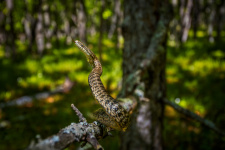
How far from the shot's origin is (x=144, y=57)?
7.34 feet

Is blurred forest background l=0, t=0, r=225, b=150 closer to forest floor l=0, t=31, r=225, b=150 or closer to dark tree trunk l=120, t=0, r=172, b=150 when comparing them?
forest floor l=0, t=31, r=225, b=150

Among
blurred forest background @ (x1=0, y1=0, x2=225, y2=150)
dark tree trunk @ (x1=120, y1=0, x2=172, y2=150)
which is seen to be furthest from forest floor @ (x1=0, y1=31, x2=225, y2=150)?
dark tree trunk @ (x1=120, y1=0, x2=172, y2=150)

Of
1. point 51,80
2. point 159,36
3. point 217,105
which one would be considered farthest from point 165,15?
point 51,80

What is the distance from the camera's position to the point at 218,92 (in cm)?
543

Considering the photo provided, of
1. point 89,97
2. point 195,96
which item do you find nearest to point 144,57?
point 89,97

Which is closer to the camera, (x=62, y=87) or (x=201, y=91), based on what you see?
(x=201, y=91)

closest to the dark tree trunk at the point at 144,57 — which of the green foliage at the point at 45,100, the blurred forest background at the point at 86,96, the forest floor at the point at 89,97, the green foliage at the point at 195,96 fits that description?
the blurred forest background at the point at 86,96

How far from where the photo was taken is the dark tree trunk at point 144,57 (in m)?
2.31

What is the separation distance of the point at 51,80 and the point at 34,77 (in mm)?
611

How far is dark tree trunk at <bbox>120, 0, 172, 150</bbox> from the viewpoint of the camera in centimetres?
231

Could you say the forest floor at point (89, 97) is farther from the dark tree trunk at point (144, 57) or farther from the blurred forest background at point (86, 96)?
the dark tree trunk at point (144, 57)

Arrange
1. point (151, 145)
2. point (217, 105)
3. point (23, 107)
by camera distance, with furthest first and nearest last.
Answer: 1. point (23, 107)
2. point (217, 105)
3. point (151, 145)

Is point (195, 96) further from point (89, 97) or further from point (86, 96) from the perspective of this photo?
point (86, 96)

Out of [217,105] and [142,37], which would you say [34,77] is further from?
[217,105]
